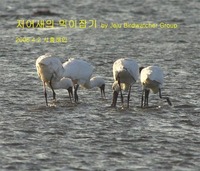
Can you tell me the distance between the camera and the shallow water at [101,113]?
11.2 metres

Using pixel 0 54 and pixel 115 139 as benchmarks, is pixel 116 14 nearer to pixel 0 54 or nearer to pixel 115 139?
pixel 0 54

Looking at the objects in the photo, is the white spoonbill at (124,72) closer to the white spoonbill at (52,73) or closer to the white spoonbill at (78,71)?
the white spoonbill at (78,71)

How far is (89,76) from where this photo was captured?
1597 cm

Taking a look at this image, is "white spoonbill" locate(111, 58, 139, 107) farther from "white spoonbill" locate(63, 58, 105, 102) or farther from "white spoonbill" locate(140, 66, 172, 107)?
"white spoonbill" locate(63, 58, 105, 102)

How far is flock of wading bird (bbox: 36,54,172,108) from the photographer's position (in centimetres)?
1485

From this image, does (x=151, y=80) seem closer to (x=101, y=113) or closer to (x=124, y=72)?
(x=124, y=72)

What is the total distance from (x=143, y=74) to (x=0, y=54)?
7599mm

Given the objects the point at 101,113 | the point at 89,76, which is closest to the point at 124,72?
the point at 101,113

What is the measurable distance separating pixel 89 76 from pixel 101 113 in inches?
67.2

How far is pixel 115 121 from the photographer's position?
13695mm

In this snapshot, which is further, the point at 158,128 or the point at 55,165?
the point at 158,128

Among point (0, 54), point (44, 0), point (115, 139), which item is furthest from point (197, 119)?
point (44, 0)

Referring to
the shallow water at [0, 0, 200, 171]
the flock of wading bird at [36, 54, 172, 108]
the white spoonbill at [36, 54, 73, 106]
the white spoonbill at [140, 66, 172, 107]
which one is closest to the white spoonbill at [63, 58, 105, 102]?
the flock of wading bird at [36, 54, 172, 108]

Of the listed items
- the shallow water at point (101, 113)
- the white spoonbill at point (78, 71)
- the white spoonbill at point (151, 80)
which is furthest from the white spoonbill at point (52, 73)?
the white spoonbill at point (151, 80)
